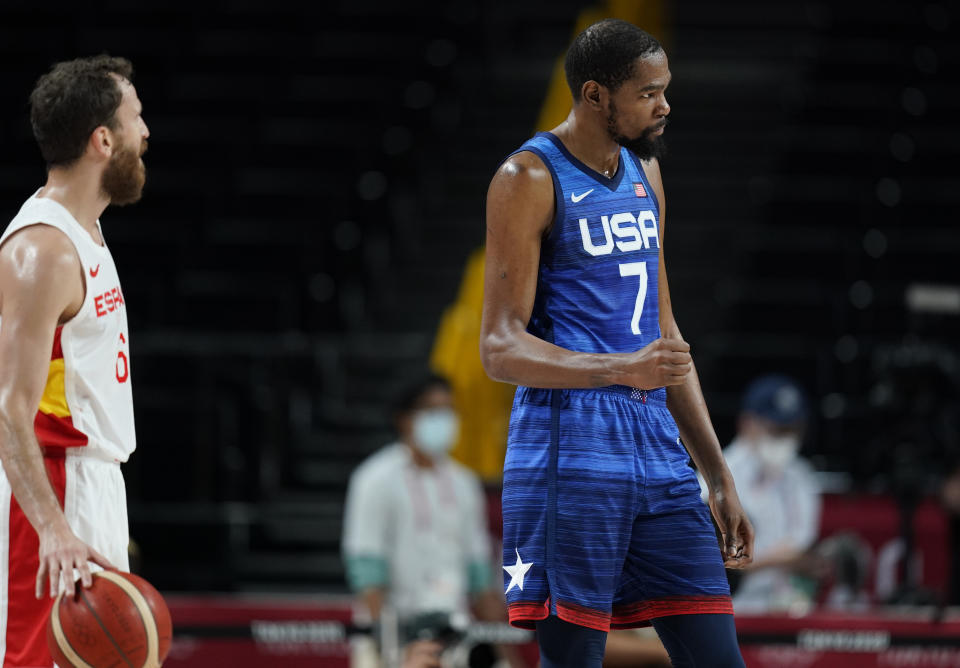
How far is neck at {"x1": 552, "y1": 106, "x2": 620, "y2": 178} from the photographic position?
12.7 ft

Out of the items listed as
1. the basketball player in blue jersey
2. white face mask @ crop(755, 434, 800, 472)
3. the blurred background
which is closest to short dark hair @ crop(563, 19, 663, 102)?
the basketball player in blue jersey

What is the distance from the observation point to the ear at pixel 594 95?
383cm

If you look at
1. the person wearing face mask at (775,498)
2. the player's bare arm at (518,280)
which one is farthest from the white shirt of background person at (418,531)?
the player's bare arm at (518,280)

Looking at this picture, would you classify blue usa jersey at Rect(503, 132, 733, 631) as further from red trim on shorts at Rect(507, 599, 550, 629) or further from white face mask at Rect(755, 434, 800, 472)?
white face mask at Rect(755, 434, 800, 472)

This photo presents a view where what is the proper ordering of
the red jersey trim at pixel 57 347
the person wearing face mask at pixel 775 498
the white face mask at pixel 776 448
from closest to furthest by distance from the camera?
the red jersey trim at pixel 57 347, the person wearing face mask at pixel 775 498, the white face mask at pixel 776 448

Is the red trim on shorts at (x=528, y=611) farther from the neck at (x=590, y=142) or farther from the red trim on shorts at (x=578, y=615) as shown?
the neck at (x=590, y=142)

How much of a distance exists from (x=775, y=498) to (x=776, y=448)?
1.08 feet

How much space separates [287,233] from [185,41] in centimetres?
298

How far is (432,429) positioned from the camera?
26.2ft

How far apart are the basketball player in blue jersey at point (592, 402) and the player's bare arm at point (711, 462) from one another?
104mm

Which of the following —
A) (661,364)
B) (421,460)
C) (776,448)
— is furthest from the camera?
(776,448)

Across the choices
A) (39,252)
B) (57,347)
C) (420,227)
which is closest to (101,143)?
(39,252)

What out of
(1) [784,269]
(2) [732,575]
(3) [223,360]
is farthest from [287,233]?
(2) [732,575]

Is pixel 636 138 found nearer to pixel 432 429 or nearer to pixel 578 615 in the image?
pixel 578 615
